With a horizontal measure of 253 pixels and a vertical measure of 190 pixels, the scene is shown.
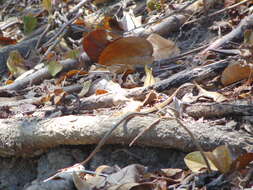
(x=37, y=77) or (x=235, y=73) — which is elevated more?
(x=235, y=73)

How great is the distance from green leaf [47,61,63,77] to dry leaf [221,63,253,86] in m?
1.13

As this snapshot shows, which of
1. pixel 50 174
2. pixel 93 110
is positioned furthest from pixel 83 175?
pixel 93 110

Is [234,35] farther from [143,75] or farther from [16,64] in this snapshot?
[16,64]

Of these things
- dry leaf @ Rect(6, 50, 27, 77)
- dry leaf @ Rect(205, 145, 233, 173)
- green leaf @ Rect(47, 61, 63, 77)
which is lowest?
dry leaf @ Rect(6, 50, 27, 77)

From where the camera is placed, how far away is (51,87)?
106 inches

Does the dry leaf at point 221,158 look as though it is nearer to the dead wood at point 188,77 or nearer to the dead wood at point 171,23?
the dead wood at point 188,77

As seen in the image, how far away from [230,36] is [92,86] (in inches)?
28.5

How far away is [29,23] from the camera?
12.2 feet

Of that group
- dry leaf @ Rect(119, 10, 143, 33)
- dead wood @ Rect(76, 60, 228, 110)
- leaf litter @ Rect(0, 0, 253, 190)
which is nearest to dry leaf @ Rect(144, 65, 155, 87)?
leaf litter @ Rect(0, 0, 253, 190)

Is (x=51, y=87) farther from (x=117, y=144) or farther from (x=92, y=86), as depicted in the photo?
(x=117, y=144)

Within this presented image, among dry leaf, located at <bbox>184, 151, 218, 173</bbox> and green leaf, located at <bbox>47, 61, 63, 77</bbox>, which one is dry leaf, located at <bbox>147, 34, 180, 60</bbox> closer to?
green leaf, located at <bbox>47, 61, 63, 77</bbox>

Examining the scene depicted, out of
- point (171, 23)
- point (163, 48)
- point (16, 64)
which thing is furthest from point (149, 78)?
point (16, 64)

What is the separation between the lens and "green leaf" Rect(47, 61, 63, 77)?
9.14ft

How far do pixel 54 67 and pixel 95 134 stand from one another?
1.13 m
